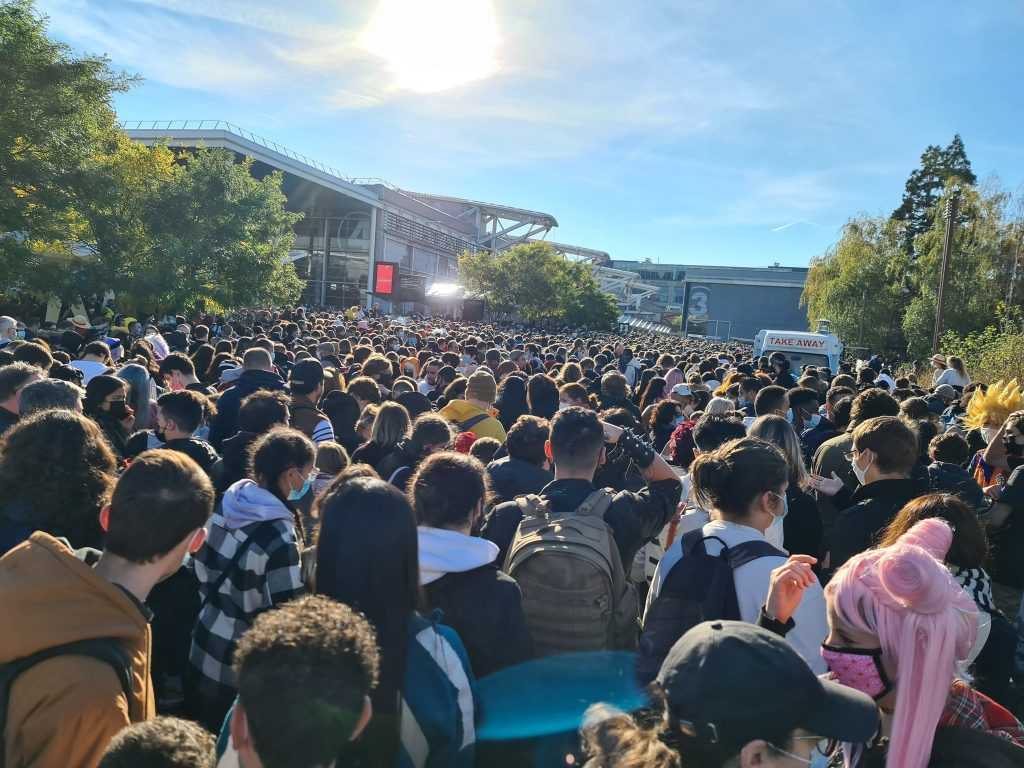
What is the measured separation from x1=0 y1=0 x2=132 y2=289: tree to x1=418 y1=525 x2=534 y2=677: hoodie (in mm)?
17949

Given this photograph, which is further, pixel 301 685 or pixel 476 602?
pixel 476 602

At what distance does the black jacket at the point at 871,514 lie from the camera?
3.41m

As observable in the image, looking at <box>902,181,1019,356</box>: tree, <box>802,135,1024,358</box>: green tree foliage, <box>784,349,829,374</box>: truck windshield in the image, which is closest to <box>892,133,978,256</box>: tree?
<box>802,135,1024,358</box>: green tree foliage

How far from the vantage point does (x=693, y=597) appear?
2404mm

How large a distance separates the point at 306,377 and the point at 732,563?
429 centimetres

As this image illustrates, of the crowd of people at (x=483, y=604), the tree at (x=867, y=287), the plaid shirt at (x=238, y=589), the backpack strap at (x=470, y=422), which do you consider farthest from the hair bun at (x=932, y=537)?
the tree at (x=867, y=287)

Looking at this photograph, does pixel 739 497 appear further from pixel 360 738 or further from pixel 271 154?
pixel 271 154

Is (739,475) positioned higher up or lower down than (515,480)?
higher up

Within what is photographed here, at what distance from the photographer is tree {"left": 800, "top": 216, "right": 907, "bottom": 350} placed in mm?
32375

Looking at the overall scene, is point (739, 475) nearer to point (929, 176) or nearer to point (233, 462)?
point (233, 462)

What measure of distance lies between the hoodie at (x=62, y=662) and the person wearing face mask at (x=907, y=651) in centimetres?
182

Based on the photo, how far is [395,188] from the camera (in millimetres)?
66625

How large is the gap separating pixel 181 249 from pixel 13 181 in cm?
598

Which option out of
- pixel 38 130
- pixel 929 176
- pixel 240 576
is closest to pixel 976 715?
pixel 240 576
